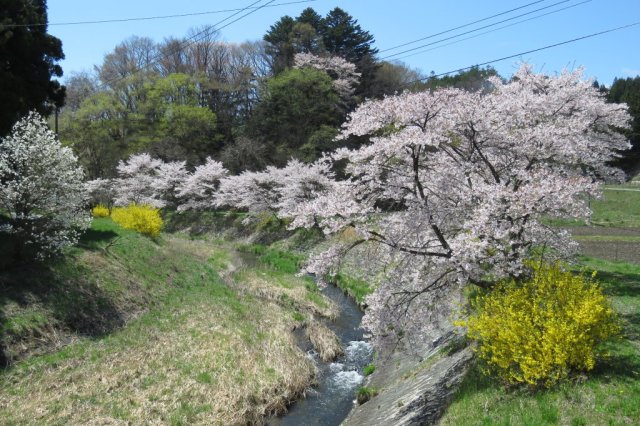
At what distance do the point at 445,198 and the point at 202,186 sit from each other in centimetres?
3607

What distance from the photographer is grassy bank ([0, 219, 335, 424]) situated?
390 inches

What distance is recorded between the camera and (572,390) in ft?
21.9

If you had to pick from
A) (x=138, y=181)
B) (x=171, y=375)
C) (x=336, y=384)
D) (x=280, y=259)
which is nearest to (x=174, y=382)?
(x=171, y=375)

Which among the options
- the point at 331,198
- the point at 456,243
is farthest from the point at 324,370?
the point at 456,243

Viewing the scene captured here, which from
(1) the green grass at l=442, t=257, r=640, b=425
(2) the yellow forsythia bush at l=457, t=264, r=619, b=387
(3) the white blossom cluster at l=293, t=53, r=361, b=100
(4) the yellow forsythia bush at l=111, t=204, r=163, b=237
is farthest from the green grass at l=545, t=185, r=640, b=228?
(3) the white blossom cluster at l=293, t=53, r=361, b=100

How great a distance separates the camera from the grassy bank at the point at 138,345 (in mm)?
9914

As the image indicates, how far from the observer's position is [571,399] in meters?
6.54

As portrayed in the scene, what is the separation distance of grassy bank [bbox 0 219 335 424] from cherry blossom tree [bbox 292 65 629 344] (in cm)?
392

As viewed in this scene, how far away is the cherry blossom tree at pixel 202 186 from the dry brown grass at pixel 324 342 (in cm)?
2794

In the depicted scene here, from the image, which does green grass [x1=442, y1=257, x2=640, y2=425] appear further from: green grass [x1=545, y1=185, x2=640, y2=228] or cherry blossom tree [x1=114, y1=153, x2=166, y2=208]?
cherry blossom tree [x1=114, y1=153, x2=166, y2=208]

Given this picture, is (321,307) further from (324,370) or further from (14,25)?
(14,25)

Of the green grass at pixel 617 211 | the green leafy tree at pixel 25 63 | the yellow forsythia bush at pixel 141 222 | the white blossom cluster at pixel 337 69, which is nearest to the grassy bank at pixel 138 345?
the green leafy tree at pixel 25 63

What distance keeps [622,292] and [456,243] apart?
6836 mm

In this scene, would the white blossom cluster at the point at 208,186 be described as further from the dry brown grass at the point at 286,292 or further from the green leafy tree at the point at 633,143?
the green leafy tree at the point at 633,143
